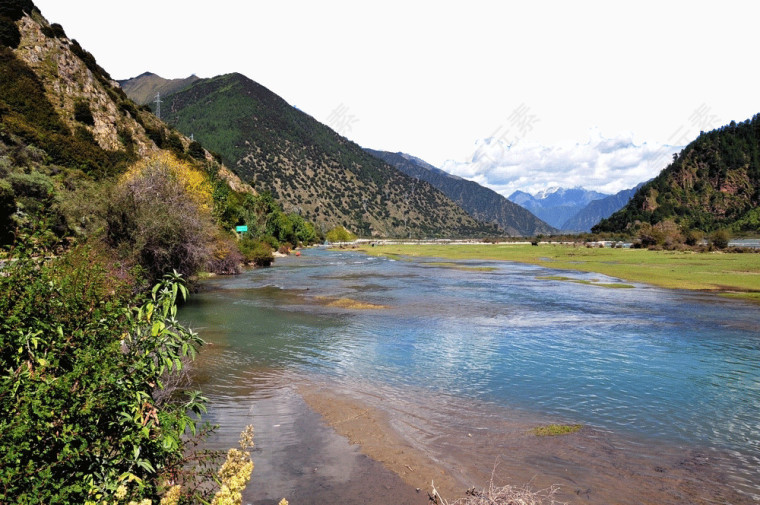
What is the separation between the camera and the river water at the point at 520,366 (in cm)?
1155

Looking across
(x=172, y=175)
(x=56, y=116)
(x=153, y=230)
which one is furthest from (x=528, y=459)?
(x=56, y=116)

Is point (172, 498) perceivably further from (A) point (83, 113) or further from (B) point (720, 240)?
(B) point (720, 240)

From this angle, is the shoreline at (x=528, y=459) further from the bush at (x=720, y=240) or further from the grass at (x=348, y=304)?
the bush at (x=720, y=240)

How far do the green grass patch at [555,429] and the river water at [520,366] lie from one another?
451mm

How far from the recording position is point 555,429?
1184cm

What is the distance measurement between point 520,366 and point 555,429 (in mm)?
6162

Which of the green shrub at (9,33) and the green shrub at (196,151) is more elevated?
the green shrub at (9,33)

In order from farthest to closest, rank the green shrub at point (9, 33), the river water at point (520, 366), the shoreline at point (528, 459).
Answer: the green shrub at point (9, 33) → the river water at point (520, 366) → the shoreline at point (528, 459)

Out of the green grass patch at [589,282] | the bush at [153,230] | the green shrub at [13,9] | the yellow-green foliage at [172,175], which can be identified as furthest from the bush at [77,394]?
the green shrub at [13,9]

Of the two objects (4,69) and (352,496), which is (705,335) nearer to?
(352,496)

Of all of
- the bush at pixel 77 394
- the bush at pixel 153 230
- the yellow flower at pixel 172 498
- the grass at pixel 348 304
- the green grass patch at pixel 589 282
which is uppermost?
the bush at pixel 153 230

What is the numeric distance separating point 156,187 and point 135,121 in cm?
7348

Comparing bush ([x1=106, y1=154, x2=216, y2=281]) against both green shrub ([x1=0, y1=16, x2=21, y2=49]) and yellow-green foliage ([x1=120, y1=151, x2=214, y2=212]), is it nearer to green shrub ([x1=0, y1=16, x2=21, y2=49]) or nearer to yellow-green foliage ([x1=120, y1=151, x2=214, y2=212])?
yellow-green foliage ([x1=120, y1=151, x2=214, y2=212])

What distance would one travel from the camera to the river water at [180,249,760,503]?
37.9 ft
